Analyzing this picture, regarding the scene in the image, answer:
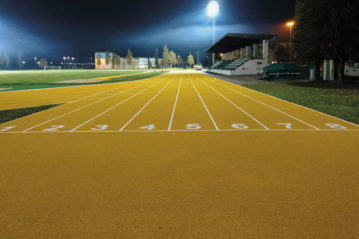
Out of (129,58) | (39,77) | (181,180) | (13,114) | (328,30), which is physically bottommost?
(181,180)

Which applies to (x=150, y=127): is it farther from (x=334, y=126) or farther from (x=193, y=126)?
(x=334, y=126)

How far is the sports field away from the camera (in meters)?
3.71

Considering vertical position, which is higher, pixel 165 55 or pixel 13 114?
pixel 165 55

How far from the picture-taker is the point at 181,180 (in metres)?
5.29

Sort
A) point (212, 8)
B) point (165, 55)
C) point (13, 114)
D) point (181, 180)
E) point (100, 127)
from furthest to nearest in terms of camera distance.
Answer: point (165, 55) < point (212, 8) < point (13, 114) < point (100, 127) < point (181, 180)

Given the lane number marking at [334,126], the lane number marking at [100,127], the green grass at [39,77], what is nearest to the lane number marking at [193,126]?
the lane number marking at [100,127]

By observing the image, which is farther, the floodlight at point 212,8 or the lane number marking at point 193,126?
the floodlight at point 212,8

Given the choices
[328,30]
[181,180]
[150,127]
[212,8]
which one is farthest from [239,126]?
[212,8]

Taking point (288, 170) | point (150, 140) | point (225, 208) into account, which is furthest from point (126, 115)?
point (225, 208)

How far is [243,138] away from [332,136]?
2.40 metres

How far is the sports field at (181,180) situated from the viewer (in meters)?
3.71

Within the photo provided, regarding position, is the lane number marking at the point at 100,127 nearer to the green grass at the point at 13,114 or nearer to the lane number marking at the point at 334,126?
the green grass at the point at 13,114

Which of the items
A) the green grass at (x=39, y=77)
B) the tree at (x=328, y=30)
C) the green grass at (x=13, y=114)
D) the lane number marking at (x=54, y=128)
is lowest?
the lane number marking at (x=54, y=128)

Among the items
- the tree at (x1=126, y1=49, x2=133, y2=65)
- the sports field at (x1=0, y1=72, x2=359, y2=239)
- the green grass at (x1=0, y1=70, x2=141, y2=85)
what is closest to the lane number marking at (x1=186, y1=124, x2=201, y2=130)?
the sports field at (x1=0, y1=72, x2=359, y2=239)
